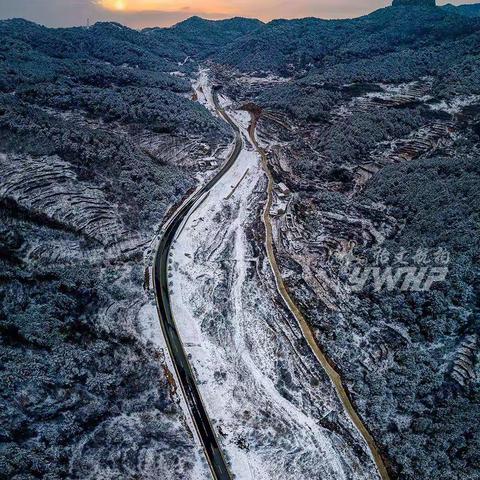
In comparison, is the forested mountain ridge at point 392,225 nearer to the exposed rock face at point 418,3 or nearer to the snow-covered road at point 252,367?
the snow-covered road at point 252,367

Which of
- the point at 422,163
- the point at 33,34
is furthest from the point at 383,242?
the point at 33,34

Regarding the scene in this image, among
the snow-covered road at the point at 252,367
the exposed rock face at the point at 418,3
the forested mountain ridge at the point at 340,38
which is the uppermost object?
the exposed rock face at the point at 418,3

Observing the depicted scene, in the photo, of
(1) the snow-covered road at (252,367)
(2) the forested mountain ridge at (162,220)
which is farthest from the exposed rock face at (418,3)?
(1) the snow-covered road at (252,367)

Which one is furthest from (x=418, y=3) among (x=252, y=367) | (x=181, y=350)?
(x=181, y=350)

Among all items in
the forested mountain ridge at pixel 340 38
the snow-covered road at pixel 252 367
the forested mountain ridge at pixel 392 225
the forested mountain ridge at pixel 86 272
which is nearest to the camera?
the forested mountain ridge at pixel 86 272

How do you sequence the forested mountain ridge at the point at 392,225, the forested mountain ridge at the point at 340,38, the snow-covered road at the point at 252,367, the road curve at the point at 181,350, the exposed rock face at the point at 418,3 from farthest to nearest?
1. the exposed rock face at the point at 418,3
2. the forested mountain ridge at the point at 340,38
3. the forested mountain ridge at the point at 392,225
4. the snow-covered road at the point at 252,367
5. the road curve at the point at 181,350

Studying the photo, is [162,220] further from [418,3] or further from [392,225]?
[418,3]

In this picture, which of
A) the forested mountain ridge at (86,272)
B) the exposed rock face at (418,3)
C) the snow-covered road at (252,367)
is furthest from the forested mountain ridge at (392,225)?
the exposed rock face at (418,3)

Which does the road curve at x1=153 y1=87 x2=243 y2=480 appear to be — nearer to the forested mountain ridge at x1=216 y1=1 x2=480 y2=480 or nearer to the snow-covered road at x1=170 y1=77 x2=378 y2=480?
the snow-covered road at x1=170 y1=77 x2=378 y2=480

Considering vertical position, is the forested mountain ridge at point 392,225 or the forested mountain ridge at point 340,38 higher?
Result: the forested mountain ridge at point 340,38

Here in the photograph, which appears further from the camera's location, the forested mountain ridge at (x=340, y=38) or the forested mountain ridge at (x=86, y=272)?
the forested mountain ridge at (x=340, y=38)
